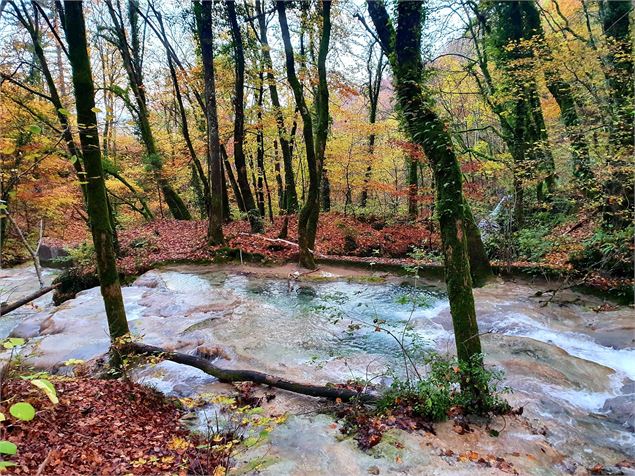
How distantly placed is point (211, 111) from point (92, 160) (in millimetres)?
8270

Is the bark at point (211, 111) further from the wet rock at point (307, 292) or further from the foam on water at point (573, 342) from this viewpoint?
the foam on water at point (573, 342)

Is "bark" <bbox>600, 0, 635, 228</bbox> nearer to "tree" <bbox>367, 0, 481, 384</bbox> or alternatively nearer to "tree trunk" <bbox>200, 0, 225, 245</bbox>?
"tree" <bbox>367, 0, 481, 384</bbox>

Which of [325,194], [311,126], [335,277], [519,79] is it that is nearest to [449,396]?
[335,277]

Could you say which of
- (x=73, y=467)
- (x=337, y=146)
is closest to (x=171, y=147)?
(x=337, y=146)

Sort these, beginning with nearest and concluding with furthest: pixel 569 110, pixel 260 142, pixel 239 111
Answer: pixel 569 110 < pixel 239 111 < pixel 260 142

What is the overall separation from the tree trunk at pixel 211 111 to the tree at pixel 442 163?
916cm

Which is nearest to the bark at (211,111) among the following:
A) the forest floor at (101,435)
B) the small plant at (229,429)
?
the small plant at (229,429)

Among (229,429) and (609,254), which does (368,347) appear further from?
(609,254)

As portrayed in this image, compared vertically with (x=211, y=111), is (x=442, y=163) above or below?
below

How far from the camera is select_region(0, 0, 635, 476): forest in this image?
3738 mm

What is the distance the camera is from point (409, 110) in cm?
448

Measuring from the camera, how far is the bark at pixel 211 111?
39.7ft

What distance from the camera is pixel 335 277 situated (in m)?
11.6

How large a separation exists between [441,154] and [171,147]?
1849cm
